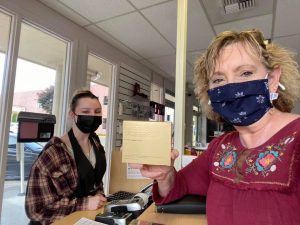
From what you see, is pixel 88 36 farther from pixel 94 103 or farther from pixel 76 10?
pixel 94 103

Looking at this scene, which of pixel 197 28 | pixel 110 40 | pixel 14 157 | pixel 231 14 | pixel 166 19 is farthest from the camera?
pixel 110 40

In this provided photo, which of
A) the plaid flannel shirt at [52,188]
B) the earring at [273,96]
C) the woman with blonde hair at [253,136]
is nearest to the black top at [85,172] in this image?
the plaid flannel shirt at [52,188]

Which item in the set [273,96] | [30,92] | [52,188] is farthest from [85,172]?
[30,92]

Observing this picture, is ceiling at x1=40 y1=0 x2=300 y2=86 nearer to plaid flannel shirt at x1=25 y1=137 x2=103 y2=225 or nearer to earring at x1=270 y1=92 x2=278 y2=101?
plaid flannel shirt at x1=25 y1=137 x2=103 y2=225

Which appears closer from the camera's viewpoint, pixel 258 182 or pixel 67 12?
pixel 258 182

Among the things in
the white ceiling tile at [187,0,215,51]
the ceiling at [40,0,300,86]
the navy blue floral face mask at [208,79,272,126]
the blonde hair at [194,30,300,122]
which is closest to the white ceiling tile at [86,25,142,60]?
the ceiling at [40,0,300,86]

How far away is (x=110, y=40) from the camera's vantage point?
3.12m

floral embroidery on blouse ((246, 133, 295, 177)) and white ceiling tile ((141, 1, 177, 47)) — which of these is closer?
floral embroidery on blouse ((246, 133, 295, 177))

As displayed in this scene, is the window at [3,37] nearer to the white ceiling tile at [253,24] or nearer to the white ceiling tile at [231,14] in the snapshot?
the white ceiling tile at [231,14]

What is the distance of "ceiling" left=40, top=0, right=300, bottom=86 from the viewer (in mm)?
2264

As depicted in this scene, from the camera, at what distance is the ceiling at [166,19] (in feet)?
7.43

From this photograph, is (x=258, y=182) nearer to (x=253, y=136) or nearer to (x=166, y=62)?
(x=253, y=136)

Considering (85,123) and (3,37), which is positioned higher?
(3,37)

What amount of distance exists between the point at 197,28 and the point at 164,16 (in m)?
0.48
